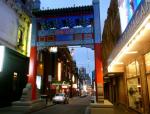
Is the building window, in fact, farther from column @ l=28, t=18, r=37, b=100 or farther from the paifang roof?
column @ l=28, t=18, r=37, b=100

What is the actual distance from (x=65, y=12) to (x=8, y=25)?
676 cm

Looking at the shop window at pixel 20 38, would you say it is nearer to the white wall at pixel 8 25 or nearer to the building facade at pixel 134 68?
the white wall at pixel 8 25

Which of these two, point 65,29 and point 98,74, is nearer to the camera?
point 98,74

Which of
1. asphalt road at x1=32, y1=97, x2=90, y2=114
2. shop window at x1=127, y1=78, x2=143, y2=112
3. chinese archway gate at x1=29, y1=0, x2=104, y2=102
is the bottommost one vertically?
asphalt road at x1=32, y1=97, x2=90, y2=114

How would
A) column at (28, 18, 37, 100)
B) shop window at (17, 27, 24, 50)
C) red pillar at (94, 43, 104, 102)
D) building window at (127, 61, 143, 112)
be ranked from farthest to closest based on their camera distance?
1. shop window at (17, 27, 24, 50)
2. column at (28, 18, 37, 100)
3. building window at (127, 61, 143, 112)
4. red pillar at (94, 43, 104, 102)

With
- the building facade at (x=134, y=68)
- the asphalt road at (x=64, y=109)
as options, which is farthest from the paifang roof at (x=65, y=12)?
the asphalt road at (x=64, y=109)

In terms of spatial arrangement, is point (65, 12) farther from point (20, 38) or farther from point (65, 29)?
point (20, 38)

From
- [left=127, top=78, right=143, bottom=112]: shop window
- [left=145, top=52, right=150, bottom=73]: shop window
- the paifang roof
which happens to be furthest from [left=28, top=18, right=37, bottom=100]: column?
[left=145, top=52, right=150, bottom=73]: shop window

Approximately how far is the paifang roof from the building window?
20.1ft

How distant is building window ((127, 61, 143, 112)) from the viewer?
16.4 m

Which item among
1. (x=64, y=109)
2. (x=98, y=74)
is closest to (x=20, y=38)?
(x=64, y=109)

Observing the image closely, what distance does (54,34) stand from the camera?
1695 cm

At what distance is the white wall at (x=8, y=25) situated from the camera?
1909 cm

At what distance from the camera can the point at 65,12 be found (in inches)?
683
